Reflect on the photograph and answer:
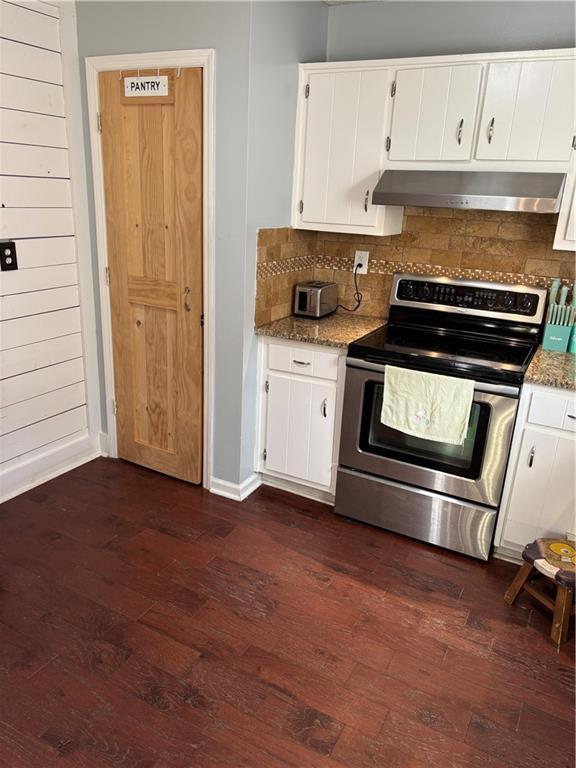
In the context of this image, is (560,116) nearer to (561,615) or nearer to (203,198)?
(203,198)

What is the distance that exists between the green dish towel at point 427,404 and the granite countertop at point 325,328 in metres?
0.33

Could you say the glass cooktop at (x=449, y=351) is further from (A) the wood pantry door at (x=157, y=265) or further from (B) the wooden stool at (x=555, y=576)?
(A) the wood pantry door at (x=157, y=265)

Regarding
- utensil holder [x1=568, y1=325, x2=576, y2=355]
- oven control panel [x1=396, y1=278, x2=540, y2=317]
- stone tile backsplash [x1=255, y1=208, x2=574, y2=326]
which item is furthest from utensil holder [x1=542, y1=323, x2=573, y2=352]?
stone tile backsplash [x1=255, y1=208, x2=574, y2=326]

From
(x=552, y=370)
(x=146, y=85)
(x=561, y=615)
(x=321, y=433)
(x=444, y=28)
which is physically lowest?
(x=561, y=615)

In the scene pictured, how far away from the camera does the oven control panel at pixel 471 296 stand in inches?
109

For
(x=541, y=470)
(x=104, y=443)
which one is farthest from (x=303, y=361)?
(x=104, y=443)

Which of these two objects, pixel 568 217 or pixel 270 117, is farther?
pixel 270 117

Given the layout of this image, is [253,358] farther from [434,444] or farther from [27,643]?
[27,643]

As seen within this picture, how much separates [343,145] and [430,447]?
155cm

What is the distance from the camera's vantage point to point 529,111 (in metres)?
2.37

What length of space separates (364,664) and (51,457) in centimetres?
204

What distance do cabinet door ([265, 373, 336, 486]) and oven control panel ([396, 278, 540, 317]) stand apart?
0.74 metres

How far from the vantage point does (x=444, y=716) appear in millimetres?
1803

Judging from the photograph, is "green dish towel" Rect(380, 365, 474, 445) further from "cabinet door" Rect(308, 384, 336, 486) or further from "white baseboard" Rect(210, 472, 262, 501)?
"white baseboard" Rect(210, 472, 262, 501)
